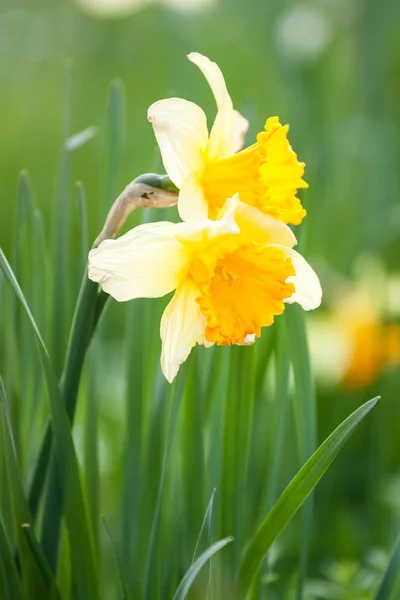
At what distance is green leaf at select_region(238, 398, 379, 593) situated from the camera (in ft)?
1.70

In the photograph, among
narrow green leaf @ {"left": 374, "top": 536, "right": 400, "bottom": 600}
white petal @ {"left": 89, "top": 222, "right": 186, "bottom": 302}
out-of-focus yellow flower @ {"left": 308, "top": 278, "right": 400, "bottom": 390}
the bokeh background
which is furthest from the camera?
out-of-focus yellow flower @ {"left": 308, "top": 278, "right": 400, "bottom": 390}

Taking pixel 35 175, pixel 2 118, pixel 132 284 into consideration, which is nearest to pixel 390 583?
pixel 132 284

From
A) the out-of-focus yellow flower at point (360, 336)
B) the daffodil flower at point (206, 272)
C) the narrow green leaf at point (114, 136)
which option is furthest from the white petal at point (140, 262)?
the out-of-focus yellow flower at point (360, 336)

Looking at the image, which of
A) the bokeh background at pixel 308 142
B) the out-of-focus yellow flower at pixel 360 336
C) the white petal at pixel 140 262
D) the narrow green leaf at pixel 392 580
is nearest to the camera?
the white petal at pixel 140 262

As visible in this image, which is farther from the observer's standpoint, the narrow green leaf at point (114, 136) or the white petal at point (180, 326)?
the narrow green leaf at point (114, 136)

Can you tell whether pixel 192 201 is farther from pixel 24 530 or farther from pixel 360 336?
pixel 360 336

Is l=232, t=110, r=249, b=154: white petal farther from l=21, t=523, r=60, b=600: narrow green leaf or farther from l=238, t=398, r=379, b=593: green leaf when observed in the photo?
l=21, t=523, r=60, b=600: narrow green leaf

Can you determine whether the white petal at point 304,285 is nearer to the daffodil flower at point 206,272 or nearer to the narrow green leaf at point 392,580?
the daffodil flower at point 206,272

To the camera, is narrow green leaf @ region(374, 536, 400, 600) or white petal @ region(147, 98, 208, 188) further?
narrow green leaf @ region(374, 536, 400, 600)

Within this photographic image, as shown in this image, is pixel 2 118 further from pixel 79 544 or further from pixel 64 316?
pixel 79 544

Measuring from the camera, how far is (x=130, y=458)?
75cm

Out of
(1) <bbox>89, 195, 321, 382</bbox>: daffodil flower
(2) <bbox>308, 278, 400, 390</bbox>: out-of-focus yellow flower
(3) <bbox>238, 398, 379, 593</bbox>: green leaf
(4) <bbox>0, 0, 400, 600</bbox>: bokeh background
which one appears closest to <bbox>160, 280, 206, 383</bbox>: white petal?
(1) <bbox>89, 195, 321, 382</bbox>: daffodil flower

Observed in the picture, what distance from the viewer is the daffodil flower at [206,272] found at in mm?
501

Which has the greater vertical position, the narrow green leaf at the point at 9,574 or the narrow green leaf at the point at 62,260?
the narrow green leaf at the point at 62,260
